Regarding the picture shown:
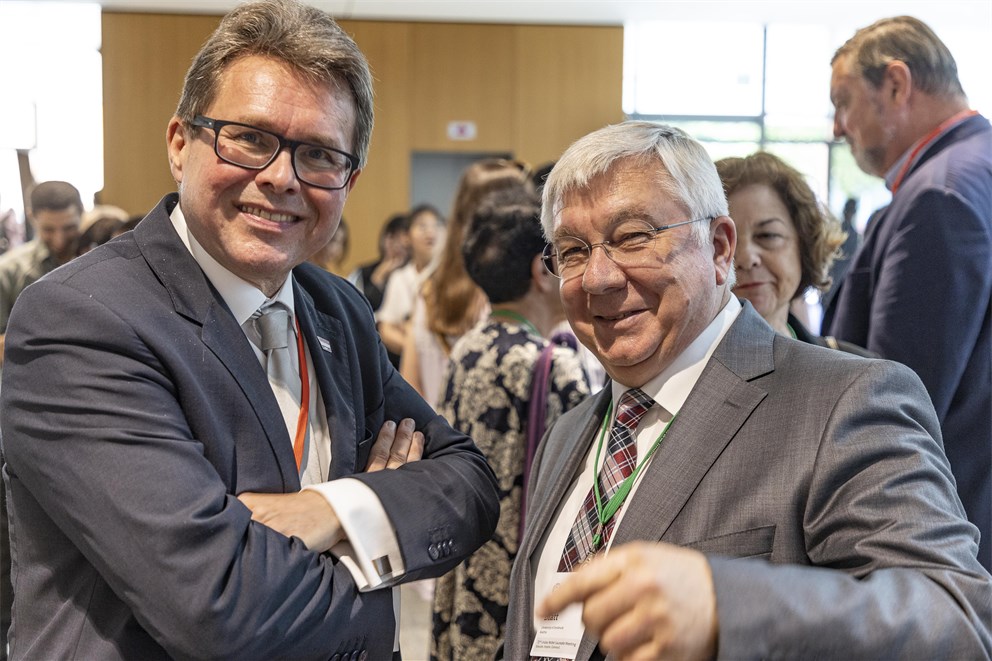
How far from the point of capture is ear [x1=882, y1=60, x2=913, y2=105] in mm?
3047

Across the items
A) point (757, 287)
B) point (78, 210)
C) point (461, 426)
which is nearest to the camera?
point (757, 287)

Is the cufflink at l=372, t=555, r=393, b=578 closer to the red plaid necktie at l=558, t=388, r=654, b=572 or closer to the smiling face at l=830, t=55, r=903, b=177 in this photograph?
the red plaid necktie at l=558, t=388, r=654, b=572

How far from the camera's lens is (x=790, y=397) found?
1.63m

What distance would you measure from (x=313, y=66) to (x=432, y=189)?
1142cm

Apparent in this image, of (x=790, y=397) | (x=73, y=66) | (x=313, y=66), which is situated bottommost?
(x=790, y=397)

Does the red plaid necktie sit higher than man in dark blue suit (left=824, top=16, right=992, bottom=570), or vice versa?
man in dark blue suit (left=824, top=16, right=992, bottom=570)

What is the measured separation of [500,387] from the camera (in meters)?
2.97

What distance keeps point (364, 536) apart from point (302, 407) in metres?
0.28

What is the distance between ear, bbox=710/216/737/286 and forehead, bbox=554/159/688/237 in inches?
4.3

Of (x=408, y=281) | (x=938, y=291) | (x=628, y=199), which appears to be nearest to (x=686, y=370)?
(x=628, y=199)

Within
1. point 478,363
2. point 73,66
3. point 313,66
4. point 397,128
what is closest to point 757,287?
point 478,363

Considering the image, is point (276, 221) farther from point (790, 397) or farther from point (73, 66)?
point (73, 66)

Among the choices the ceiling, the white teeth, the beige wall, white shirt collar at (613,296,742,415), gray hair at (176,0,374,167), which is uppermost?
the ceiling

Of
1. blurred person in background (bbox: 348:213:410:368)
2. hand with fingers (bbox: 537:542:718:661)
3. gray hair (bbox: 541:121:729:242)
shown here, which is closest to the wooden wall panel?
blurred person in background (bbox: 348:213:410:368)
